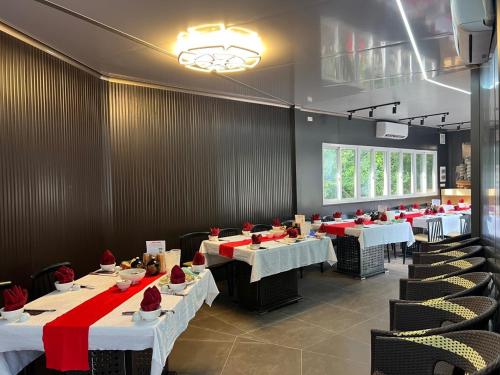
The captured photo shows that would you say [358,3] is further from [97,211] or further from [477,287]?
[97,211]

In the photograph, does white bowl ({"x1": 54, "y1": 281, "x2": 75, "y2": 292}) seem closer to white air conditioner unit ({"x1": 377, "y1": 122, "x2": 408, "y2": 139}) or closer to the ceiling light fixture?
the ceiling light fixture

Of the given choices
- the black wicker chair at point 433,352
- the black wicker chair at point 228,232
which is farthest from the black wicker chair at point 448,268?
the black wicker chair at point 228,232

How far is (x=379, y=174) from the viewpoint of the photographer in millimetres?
8859

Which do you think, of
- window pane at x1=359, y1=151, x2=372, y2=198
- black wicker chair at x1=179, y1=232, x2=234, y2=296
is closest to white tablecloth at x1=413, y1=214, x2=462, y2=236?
window pane at x1=359, y1=151, x2=372, y2=198

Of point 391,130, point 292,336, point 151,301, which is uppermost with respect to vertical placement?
point 391,130

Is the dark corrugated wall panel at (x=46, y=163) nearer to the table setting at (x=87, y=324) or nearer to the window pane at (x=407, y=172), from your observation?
the table setting at (x=87, y=324)

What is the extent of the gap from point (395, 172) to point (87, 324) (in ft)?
28.9

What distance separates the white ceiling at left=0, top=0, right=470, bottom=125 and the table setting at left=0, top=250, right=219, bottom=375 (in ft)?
6.76

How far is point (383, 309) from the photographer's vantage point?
430cm

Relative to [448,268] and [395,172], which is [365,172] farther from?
[448,268]

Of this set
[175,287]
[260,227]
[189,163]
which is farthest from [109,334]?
[260,227]

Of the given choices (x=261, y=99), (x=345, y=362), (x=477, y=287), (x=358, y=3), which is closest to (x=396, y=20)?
(x=358, y=3)

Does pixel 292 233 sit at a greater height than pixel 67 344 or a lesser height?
greater

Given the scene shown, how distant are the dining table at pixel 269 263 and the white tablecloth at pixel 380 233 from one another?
0.84 meters
